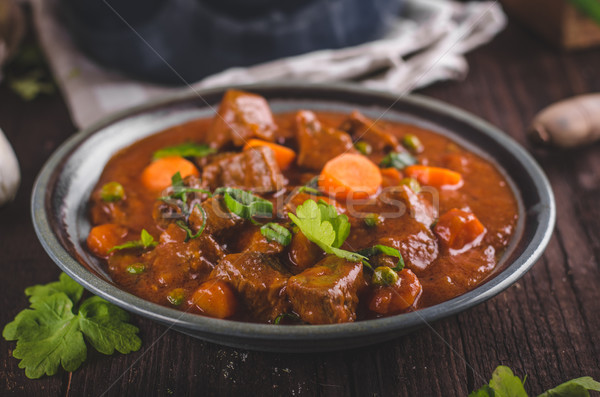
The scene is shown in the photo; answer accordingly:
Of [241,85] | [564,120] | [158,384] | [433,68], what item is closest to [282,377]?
[158,384]

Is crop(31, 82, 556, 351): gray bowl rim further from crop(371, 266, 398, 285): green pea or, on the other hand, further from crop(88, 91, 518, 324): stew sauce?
crop(371, 266, 398, 285): green pea

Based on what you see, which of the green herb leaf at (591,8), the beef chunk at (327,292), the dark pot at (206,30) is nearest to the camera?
the beef chunk at (327,292)

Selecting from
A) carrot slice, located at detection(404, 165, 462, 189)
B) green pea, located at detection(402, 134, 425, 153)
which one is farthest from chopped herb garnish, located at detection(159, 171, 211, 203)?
green pea, located at detection(402, 134, 425, 153)

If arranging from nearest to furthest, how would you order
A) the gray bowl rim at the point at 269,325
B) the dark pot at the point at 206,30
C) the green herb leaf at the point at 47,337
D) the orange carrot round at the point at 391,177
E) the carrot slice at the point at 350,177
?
the gray bowl rim at the point at 269,325
the green herb leaf at the point at 47,337
the carrot slice at the point at 350,177
the orange carrot round at the point at 391,177
the dark pot at the point at 206,30

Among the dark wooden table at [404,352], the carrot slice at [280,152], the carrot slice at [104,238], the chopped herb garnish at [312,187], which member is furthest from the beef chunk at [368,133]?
the carrot slice at [104,238]

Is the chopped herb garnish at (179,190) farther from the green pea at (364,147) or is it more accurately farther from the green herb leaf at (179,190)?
the green pea at (364,147)

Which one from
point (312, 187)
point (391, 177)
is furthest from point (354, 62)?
point (312, 187)
